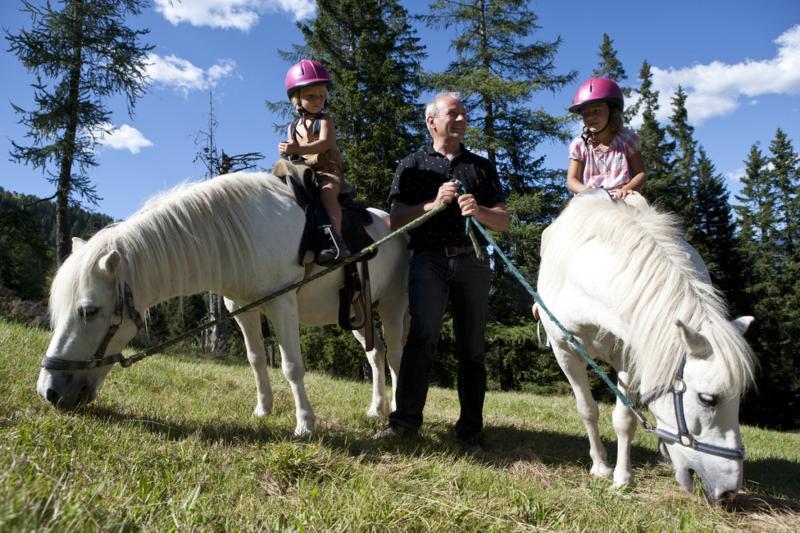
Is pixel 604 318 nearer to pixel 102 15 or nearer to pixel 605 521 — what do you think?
pixel 605 521

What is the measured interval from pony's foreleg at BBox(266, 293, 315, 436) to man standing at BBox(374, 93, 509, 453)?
569 mm

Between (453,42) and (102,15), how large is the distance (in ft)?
34.1

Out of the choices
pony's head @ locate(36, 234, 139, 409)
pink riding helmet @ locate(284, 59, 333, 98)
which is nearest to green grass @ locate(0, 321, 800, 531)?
pony's head @ locate(36, 234, 139, 409)

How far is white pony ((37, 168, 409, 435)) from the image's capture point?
9.16 ft

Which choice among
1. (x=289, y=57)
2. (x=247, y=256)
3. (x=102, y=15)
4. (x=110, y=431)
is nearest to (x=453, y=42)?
(x=289, y=57)

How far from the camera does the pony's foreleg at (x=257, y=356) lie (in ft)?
13.1

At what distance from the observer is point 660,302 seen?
2439 mm

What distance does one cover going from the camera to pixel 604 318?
276 centimetres

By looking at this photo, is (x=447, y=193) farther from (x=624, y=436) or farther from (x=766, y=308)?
(x=766, y=308)

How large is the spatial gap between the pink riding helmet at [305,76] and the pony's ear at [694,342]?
2.91 m

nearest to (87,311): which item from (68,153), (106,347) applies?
(106,347)

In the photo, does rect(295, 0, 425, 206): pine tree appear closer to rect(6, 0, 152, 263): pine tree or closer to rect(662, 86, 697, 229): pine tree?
rect(6, 0, 152, 263): pine tree

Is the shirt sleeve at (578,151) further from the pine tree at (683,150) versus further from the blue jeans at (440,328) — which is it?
the pine tree at (683,150)

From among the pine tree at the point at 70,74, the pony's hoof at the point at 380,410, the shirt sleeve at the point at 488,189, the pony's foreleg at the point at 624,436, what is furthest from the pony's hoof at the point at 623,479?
the pine tree at the point at 70,74
